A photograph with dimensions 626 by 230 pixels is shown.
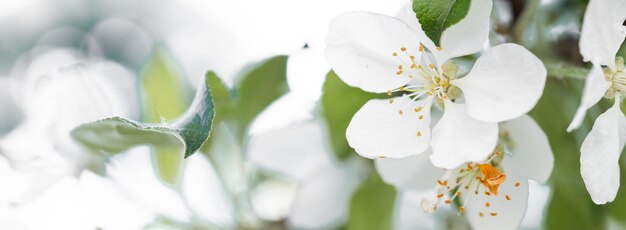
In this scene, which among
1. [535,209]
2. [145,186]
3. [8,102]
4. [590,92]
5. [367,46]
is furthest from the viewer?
[8,102]

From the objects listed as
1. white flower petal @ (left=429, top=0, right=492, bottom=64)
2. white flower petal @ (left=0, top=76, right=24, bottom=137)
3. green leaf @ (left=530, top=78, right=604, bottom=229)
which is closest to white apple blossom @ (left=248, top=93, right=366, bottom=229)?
green leaf @ (left=530, top=78, right=604, bottom=229)

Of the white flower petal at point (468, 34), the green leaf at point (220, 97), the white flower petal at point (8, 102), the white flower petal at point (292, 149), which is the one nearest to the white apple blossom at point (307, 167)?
the white flower petal at point (292, 149)

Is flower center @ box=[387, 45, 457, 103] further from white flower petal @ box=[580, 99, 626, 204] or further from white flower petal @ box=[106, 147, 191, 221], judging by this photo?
white flower petal @ box=[106, 147, 191, 221]

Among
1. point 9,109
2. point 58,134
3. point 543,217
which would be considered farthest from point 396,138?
point 9,109

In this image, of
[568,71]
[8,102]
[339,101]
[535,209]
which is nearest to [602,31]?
[568,71]

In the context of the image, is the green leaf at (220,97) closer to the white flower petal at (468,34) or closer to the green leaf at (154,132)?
the green leaf at (154,132)

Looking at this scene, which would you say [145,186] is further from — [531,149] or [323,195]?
[531,149]
